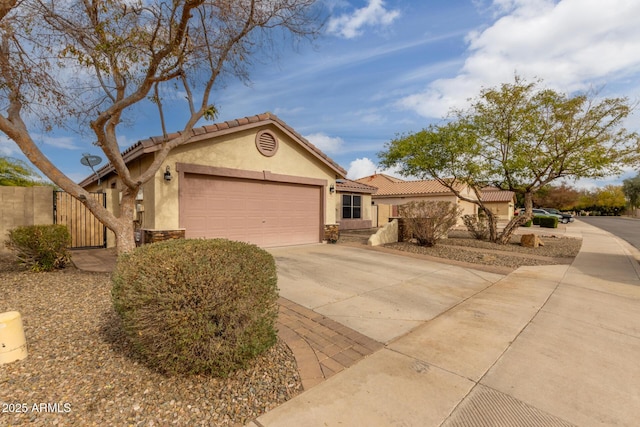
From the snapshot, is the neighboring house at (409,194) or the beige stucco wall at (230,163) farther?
the neighboring house at (409,194)

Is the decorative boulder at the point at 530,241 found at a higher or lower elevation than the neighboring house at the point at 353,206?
lower

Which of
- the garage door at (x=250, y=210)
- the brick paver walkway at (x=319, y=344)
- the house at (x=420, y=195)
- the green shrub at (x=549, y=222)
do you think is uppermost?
the house at (x=420, y=195)

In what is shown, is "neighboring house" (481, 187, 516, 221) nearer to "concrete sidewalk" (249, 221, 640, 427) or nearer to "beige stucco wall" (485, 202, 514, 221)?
"beige stucco wall" (485, 202, 514, 221)

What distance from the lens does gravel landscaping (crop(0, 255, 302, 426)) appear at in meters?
2.21

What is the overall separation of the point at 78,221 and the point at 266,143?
6.57 meters

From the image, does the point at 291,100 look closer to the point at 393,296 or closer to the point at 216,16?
the point at 216,16

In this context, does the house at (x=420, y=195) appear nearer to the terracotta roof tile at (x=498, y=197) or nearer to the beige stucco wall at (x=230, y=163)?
the terracotta roof tile at (x=498, y=197)

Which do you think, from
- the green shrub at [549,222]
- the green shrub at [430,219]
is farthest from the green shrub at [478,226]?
the green shrub at [549,222]

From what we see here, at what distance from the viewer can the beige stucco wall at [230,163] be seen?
26.6ft

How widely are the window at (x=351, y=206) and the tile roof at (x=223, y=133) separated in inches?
258

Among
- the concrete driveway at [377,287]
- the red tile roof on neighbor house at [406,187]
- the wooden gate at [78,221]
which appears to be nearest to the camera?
the concrete driveway at [377,287]

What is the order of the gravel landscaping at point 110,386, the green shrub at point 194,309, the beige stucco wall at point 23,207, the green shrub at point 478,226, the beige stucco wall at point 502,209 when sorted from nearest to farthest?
1. the gravel landscaping at point 110,386
2. the green shrub at point 194,309
3. the beige stucco wall at point 23,207
4. the green shrub at point 478,226
5. the beige stucco wall at point 502,209

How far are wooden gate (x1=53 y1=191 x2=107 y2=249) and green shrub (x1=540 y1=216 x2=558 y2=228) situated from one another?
95.4 feet

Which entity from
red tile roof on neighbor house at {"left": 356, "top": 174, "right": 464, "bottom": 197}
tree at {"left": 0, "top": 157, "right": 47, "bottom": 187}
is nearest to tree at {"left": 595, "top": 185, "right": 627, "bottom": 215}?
red tile roof on neighbor house at {"left": 356, "top": 174, "right": 464, "bottom": 197}
